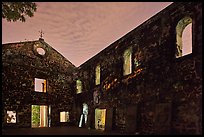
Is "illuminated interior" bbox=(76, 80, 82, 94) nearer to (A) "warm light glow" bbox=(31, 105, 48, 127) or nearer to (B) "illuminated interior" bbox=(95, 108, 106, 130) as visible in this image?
(B) "illuminated interior" bbox=(95, 108, 106, 130)

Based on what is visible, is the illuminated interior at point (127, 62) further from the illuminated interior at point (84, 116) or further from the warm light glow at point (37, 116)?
the warm light glow at point (37, 116)

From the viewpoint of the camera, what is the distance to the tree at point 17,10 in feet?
31.0

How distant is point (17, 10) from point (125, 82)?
6398 mm

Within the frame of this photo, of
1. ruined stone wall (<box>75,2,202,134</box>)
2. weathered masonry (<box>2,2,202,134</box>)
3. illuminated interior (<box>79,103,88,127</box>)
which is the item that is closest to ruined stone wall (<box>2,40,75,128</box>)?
weathered masonry (<box>2,2,202,134</box>)

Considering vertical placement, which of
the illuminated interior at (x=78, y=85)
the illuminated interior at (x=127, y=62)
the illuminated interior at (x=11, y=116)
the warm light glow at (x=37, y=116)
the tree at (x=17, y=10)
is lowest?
the warm light glow at (x=37, y=116)

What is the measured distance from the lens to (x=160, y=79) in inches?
380

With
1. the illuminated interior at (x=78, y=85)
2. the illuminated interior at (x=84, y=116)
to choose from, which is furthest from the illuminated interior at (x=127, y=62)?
the illuminated interior at (x=78, y=85)

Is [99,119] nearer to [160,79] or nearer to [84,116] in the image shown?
[84,116]

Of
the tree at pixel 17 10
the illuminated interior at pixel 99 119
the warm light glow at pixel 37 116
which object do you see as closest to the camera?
the tree at pixel 17 10

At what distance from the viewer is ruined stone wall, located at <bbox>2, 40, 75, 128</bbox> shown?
1563 cm

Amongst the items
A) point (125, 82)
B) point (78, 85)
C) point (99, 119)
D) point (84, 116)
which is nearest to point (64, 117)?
point (84, 116)

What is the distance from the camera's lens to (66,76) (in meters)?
18.7

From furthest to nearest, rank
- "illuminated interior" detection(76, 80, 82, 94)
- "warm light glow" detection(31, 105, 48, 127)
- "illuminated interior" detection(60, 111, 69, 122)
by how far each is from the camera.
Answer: "warm light glow" detection(31, 105, 48, 127) < "illuminated interior" detection(76, 80, 82, 94) < "illuminated interior" detection(60, 111, 69, 122)

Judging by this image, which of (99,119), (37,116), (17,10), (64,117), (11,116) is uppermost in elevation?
(17,10)
